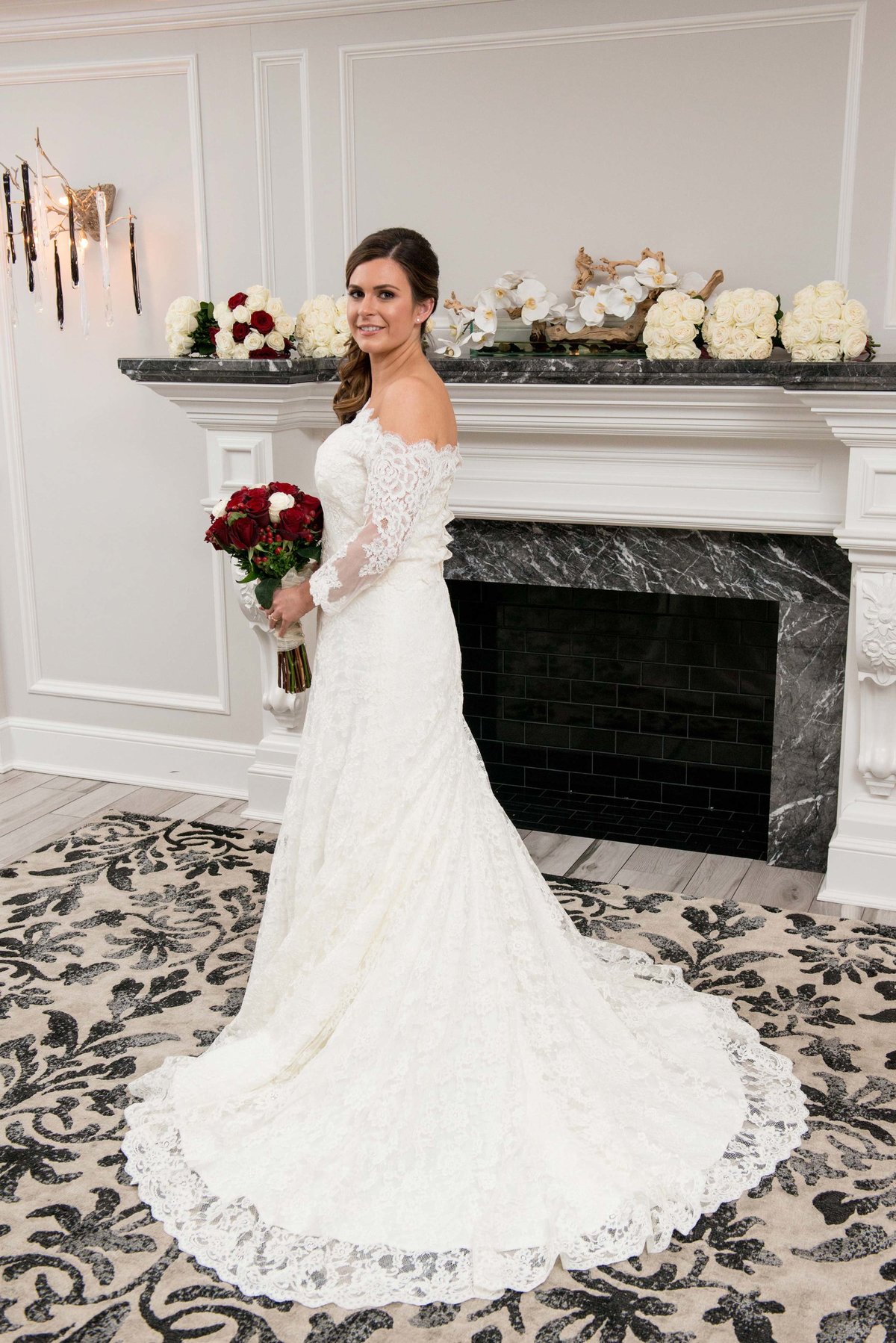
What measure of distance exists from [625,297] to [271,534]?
1658 mm

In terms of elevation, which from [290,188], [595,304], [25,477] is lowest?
[25,477]

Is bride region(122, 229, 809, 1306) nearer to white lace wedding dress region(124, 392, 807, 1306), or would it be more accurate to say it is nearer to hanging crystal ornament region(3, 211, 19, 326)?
white lace wedding dress region(124, 392, 807, 1306)

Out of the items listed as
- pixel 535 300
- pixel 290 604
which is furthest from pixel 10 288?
pixel 290 604

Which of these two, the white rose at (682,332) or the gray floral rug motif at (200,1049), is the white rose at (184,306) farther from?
the gray floral rug motif at (200,1049)

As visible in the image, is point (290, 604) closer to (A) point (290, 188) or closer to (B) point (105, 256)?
(A) point (290, 188)

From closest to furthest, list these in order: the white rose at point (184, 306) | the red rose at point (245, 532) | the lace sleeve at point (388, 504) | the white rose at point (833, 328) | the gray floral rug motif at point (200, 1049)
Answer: the gray floral rug motif at point (200, 1049) → the lace sleeve at point (388, 504) → the red rose at point (245, 532) → the white rose at point (833, 328) → the white rose at point (184, 306)

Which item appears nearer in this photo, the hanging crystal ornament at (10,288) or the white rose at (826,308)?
the white rose at (826,308)

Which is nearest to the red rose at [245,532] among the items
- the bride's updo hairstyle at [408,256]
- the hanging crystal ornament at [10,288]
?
the bride's updo hairstyle at [408,256]

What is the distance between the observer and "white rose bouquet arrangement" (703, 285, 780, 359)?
11.8 ft

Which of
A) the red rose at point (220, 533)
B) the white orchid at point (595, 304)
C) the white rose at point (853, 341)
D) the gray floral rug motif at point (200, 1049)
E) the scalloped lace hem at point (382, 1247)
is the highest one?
the white orchid at point (595, 304)

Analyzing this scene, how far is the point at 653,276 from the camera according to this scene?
12.4 feet

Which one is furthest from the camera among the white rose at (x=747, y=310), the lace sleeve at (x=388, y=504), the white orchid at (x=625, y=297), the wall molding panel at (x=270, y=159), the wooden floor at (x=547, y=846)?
the wall molding panel at (x=270, y=159)

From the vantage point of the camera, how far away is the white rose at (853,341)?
11.4 feet

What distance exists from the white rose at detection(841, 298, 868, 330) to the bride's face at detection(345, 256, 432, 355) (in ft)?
4.82
